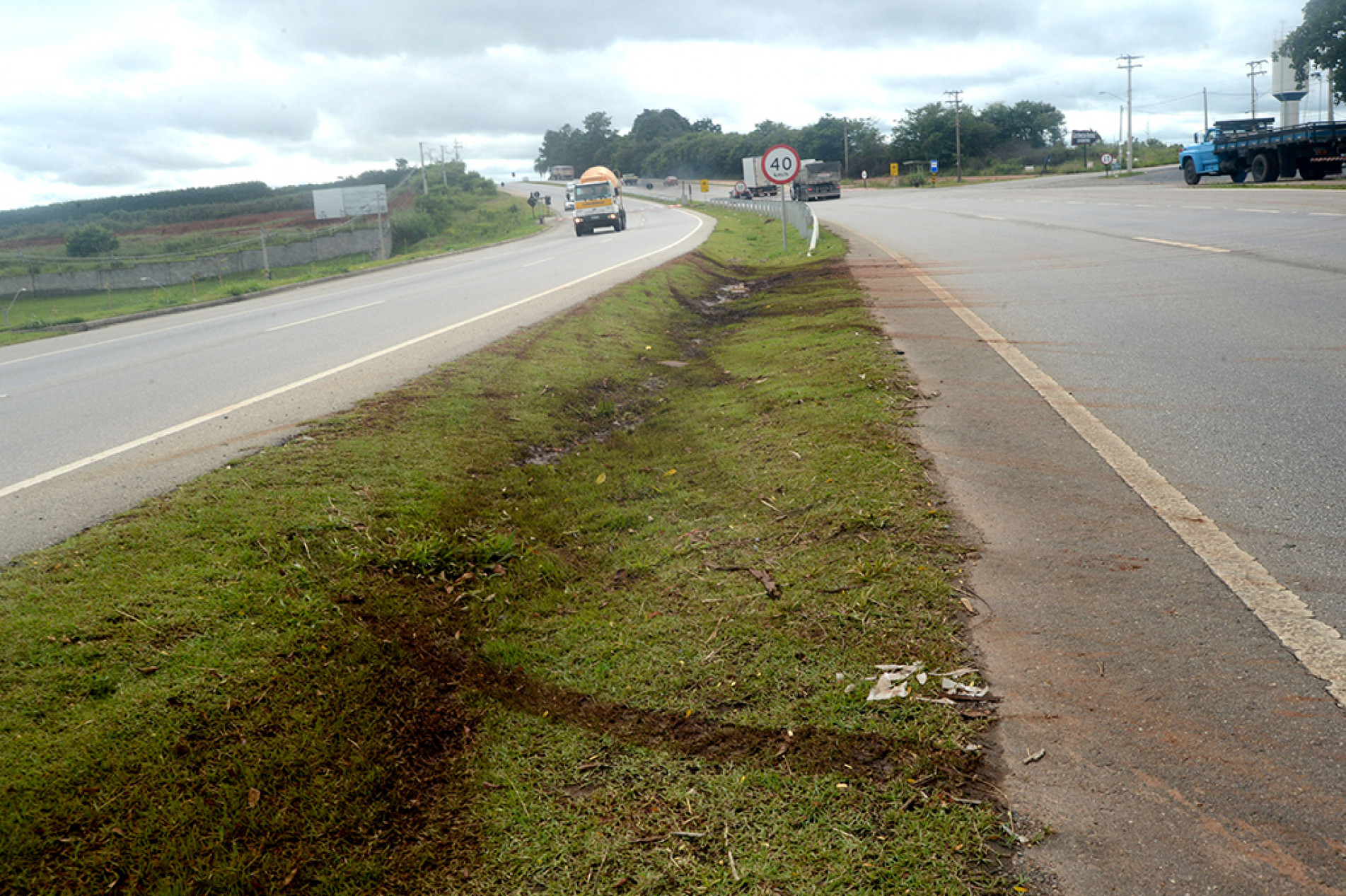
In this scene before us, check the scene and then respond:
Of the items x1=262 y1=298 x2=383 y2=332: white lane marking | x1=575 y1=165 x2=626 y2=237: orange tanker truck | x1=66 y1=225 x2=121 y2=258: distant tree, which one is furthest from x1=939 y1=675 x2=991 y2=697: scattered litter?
x1=66 y1=225 x2=121 y2=258: distant tree

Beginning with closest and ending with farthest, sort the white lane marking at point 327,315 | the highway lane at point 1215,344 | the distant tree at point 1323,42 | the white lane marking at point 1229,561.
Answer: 1. the white lane marking at point 1229,561
2. the highway lane at point 1215,344
3. the white lane marking at point 327,315
4. the distant tree at point 1323,42

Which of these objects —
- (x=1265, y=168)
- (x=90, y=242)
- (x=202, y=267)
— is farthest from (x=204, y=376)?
Result: (x=90, y=242)

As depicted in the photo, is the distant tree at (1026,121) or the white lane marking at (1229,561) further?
the distant tree at (1026,121)

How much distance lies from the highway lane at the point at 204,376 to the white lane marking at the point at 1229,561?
501cm

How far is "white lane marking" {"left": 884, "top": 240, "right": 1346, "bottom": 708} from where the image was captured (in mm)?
2891

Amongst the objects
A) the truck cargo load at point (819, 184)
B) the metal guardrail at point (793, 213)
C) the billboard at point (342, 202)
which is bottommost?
the metal guardrail at point (793, 213)

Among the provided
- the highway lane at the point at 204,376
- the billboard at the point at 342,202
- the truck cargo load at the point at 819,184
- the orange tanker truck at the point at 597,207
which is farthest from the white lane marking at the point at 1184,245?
the billboard at the point at 342,202

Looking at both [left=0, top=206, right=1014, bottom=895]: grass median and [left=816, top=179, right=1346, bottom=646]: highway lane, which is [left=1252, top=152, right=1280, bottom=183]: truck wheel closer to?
[left=816, top=179, right=1346, bottom=646]: highway lane

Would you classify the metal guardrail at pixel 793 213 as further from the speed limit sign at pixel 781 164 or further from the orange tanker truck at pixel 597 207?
the orange tanker truck at pixel 597 207

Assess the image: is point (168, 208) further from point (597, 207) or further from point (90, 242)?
point (597, 207)

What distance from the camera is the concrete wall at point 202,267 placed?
149 ft

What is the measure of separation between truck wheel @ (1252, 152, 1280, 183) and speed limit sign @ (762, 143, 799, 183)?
21.9 meters

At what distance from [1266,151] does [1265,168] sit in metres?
0.62

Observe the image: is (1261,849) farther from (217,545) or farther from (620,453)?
(620,453)
